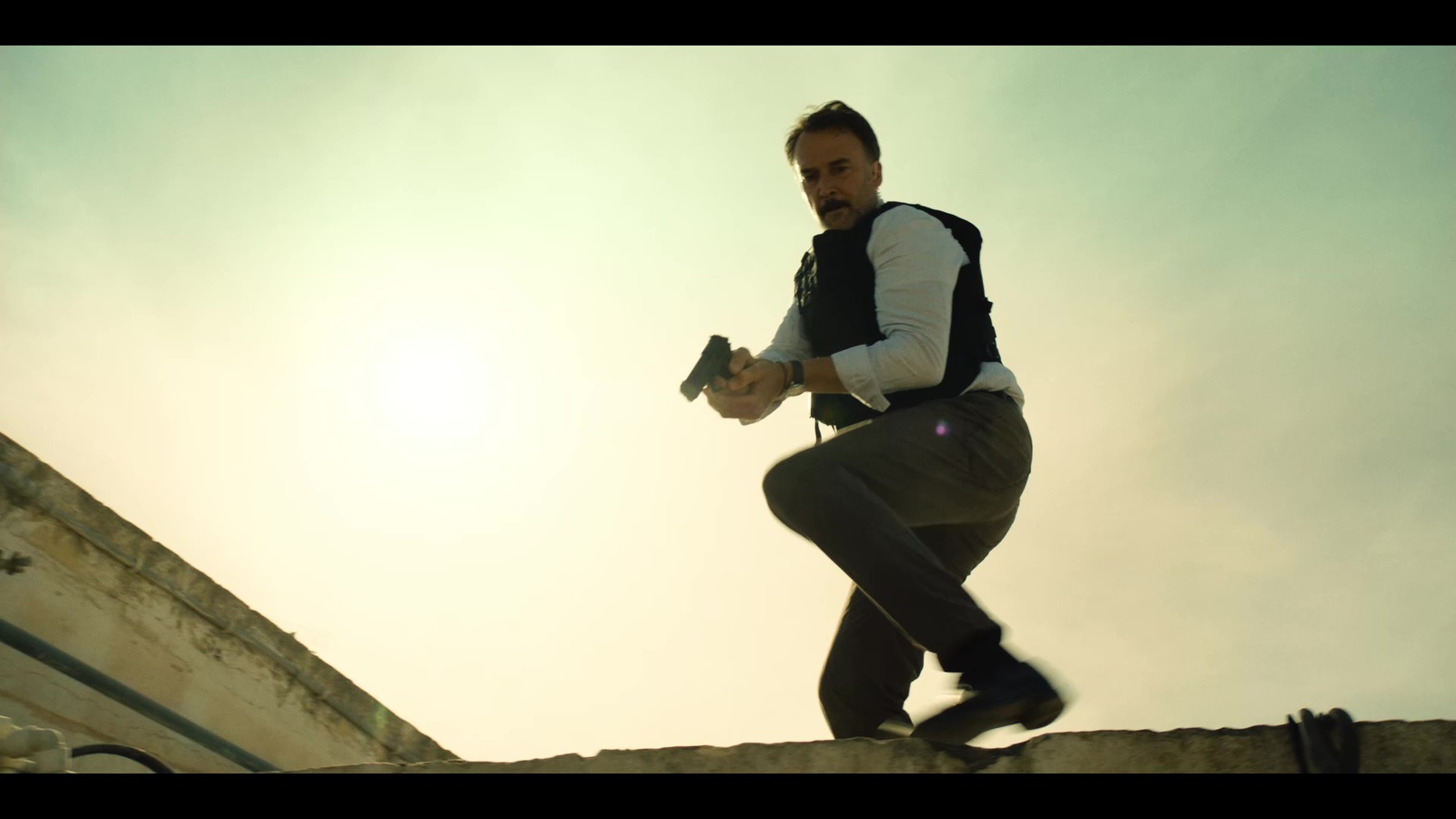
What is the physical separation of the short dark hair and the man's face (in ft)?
0.07

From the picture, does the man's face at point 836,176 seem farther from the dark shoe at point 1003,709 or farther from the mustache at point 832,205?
the dark shoe at point 1003,709

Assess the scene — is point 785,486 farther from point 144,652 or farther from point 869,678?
point 144,652

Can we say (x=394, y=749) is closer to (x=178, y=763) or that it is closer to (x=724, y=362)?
(x=178, y=763)

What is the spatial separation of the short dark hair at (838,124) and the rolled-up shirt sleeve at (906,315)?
0.38 metres

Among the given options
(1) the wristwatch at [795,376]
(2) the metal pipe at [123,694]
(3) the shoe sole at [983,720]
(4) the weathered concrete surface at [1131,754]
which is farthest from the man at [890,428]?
(2) the metal pipe at [123,694]

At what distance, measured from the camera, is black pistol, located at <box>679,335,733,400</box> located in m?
2.75

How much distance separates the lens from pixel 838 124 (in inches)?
122

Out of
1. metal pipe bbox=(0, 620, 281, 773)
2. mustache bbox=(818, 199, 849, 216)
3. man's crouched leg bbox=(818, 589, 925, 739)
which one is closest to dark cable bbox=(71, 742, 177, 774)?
metal pipe bbox=(0, 620, 281, 773)

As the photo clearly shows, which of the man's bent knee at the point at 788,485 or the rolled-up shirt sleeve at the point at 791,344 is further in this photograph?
the rolled-up shirt sleeve at the point at 791,344

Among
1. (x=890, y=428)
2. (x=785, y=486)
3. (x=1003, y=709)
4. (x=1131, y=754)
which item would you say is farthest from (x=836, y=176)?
(x=1131, y=754)

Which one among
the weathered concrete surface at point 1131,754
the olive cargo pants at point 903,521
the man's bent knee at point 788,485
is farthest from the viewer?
the man's bent knee at point 788,485

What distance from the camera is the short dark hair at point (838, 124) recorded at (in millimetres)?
3088

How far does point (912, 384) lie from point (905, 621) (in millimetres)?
605

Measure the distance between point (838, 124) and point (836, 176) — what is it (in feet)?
0.55
